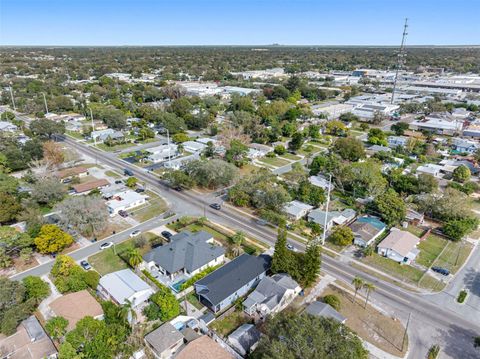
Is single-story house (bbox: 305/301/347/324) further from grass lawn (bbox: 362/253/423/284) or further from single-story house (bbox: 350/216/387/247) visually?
single-story house (bbox: 350/216/387/247)

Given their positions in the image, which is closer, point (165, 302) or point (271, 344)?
point (271, 344)

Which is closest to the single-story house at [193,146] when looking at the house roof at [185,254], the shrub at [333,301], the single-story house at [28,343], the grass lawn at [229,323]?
the house roof at [185,254]

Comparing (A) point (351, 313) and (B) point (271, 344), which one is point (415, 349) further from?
(B) point (271, 344)

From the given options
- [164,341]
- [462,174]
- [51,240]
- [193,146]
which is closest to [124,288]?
[164,341]

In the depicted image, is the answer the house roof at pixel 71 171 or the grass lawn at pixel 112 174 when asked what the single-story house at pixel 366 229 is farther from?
the house roof at pixel 71 171

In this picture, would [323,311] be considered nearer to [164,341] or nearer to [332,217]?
[164,341]

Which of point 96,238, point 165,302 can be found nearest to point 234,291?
point 165,302

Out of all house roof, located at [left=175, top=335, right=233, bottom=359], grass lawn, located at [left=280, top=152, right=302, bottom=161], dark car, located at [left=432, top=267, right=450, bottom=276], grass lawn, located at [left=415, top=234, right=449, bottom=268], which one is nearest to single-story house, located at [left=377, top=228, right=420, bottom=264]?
grass lawn, located at [left=415, top=234, right=449, bottom=268]
